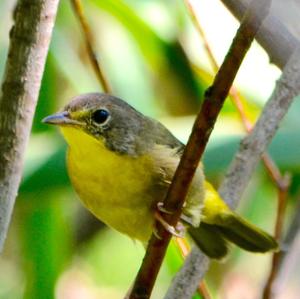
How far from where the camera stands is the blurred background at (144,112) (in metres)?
2.65

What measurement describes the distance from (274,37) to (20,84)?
0.51 m

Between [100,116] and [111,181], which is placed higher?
[100,116]

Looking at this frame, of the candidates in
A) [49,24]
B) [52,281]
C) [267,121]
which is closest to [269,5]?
[49,24]

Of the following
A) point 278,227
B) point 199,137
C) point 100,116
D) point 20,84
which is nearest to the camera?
point 199,137

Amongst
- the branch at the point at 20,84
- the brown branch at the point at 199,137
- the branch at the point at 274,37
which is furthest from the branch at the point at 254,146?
the branch at the point at 20,84

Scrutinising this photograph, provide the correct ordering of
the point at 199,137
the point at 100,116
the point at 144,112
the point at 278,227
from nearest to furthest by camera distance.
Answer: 1. the point at 199,137
2. the point at 278,227
3. the point at 100,116
4. the point at 144,112

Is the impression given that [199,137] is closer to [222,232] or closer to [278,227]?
[278,227]

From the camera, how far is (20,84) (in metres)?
1.81

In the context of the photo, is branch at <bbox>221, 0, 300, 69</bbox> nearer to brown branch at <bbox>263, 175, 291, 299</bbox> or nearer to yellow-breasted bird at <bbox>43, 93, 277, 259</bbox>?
brown branch at <bbox>263, 175, 291, 299</bbox>

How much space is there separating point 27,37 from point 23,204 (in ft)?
3.38

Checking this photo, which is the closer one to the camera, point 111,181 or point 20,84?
point 20,84

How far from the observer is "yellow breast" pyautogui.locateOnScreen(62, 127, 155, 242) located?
7.08ft

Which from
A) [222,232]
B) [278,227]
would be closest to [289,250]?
[278,227]

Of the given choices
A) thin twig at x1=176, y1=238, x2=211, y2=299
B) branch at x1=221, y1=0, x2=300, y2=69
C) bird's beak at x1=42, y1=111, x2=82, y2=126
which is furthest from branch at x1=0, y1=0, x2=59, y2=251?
thin twig at x1=176, y1=238, x2=211, y2=299
